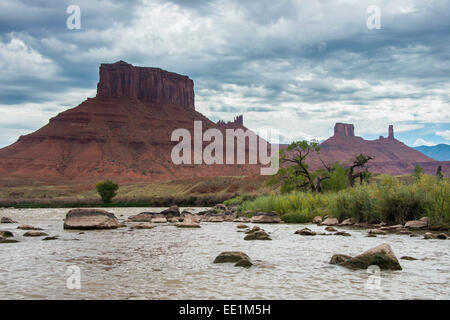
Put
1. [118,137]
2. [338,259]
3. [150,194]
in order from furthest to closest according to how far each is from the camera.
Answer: [118,137] → [150,194] → [338,259]

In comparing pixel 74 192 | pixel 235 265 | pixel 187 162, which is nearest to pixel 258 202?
pixel 235 265

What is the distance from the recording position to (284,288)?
7.39 metres

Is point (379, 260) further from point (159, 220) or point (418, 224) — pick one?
point (159, 220)

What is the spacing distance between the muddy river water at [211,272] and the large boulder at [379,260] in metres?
0.28

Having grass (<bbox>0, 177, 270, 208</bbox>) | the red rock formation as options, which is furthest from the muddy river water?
the red rock formation

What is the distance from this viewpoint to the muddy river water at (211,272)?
7016 mm

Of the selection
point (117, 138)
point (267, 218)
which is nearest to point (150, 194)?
point (267, 218)

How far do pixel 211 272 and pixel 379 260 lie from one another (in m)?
3.84

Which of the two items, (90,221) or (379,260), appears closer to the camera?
(379,260)

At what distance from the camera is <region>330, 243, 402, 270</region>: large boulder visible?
8.94m

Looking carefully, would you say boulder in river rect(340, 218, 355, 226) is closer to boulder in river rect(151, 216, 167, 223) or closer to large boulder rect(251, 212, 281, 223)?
large boulder rect(251, 212, 281, 223)

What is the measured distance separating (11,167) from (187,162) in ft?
155

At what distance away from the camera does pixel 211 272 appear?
8.98 metres

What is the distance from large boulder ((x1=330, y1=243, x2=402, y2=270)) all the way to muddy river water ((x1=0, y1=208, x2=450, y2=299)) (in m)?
0.28
